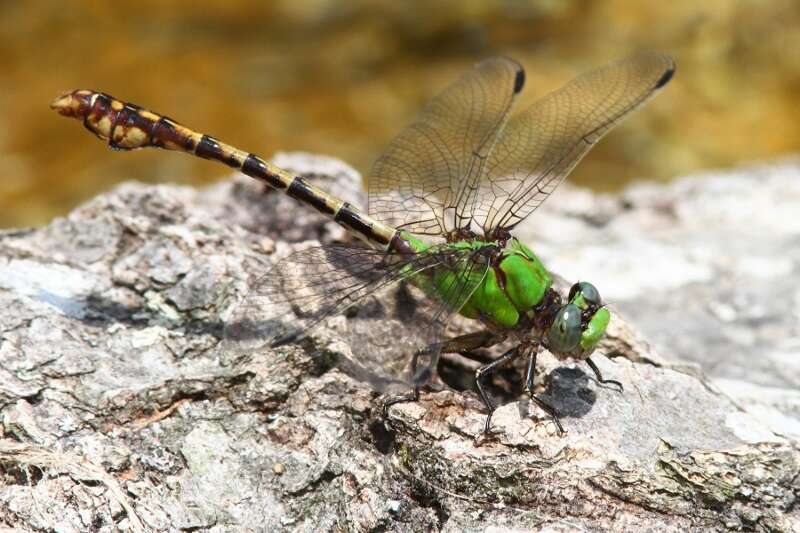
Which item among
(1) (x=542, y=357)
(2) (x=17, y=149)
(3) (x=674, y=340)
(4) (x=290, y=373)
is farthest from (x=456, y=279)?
(2) (x=17, y=149)

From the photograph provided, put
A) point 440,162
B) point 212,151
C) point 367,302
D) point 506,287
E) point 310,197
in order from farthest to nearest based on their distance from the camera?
point 440,162 < point 212,151 < point 310,197 < point 506,287 < point 367,302

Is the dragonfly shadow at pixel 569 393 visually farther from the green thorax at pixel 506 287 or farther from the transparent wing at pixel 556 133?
the transparent wing at pixel 556 133

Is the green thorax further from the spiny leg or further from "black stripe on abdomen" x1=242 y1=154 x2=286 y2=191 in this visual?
"black stripe on abdomen" x1=242 y1=154 x2=286 y2=191

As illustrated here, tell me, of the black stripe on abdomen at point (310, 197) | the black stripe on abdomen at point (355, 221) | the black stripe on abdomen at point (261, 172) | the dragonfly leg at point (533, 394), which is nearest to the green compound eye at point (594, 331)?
the dragonfly leg at point (533, 394)

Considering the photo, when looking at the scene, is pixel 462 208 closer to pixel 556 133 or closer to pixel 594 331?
pixel 556 133

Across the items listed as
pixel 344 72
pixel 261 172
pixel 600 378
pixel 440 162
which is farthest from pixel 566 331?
pixel 344 72

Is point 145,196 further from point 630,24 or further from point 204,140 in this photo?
point 630,24

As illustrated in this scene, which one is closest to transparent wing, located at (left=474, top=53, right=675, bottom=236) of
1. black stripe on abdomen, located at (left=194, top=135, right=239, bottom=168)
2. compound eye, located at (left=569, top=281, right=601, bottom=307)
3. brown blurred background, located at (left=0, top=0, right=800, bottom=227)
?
compound eye, located at (left=569, top=281, right=601, bottom=307)
